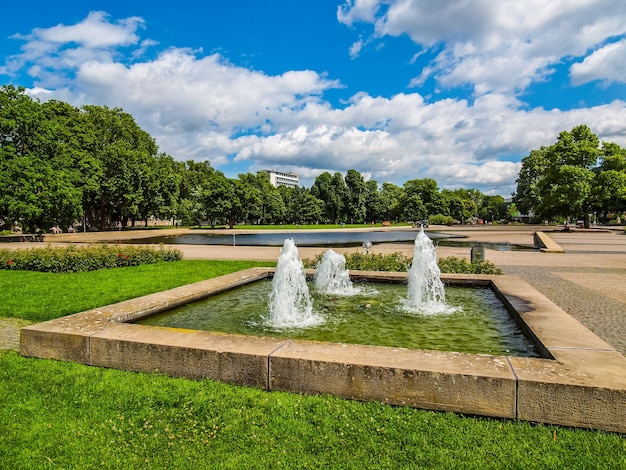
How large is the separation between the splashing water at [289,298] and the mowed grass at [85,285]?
3659 mm

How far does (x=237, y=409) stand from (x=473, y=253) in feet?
39.9

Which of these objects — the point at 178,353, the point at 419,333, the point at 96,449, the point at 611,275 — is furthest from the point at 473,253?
the point at 96,449

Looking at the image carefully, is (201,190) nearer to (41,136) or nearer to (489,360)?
(41,136)

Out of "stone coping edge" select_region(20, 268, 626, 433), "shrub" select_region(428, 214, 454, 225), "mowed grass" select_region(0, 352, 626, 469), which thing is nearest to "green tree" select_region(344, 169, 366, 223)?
"shrub" select_region(428, 214, 454, 225)

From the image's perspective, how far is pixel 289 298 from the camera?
301 inches

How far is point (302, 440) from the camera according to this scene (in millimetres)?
3242

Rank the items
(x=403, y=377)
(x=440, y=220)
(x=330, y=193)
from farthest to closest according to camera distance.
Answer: (x=330, y=193) < (x=440, y=220) < (x=403, y=377)

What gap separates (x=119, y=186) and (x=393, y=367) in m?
51.1

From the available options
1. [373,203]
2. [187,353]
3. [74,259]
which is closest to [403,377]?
[187,353]

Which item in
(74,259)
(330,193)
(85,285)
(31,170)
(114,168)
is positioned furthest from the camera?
(330,193)

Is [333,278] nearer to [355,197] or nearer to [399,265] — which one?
[399,265]

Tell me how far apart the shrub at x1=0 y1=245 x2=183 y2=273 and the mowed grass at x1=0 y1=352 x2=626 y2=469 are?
11.3m

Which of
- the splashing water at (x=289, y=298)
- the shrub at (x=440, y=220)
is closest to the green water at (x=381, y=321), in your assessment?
the splashing water at (x=289, y=298)

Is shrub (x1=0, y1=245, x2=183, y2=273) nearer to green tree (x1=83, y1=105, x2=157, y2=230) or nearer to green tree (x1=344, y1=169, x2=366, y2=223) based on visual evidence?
green tree (x1=83, y1=105, x2=157, y2=230)
